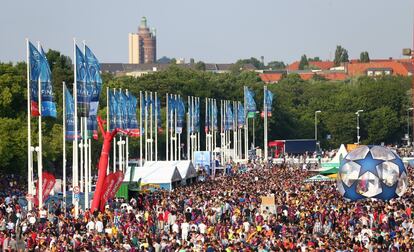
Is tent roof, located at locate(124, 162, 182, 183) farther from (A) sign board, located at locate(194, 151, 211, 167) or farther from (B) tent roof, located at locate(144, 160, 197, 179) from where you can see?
(A) sign board, located at locate(194, 151, 211, 167)

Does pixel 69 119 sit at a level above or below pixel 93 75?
below

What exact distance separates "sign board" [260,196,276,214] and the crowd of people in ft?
0.35

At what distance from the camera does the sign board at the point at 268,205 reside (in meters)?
55.5

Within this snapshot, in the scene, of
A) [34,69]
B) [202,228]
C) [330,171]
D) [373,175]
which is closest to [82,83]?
[34,69]

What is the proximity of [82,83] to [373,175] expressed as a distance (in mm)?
13210

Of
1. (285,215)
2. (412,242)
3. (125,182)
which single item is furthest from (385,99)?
(412,242)

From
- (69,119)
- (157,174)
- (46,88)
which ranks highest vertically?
(46,88)

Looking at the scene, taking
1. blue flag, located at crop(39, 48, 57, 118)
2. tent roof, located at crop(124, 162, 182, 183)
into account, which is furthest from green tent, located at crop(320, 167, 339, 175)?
blue flag, located at crop(39, 48, 57, 118)

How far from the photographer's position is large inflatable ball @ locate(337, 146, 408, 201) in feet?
175

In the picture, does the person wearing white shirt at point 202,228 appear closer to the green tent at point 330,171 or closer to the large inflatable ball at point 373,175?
the large inflatable ball at point 373,175

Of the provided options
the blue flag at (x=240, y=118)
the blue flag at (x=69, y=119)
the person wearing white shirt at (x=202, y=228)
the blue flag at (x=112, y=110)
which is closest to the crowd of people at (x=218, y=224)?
the person wearing white shirt at (x=202, y=228)

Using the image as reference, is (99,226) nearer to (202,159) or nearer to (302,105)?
(202,159)

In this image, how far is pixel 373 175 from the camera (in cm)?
5344

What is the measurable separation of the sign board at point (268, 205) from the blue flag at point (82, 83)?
8555 millimetres
